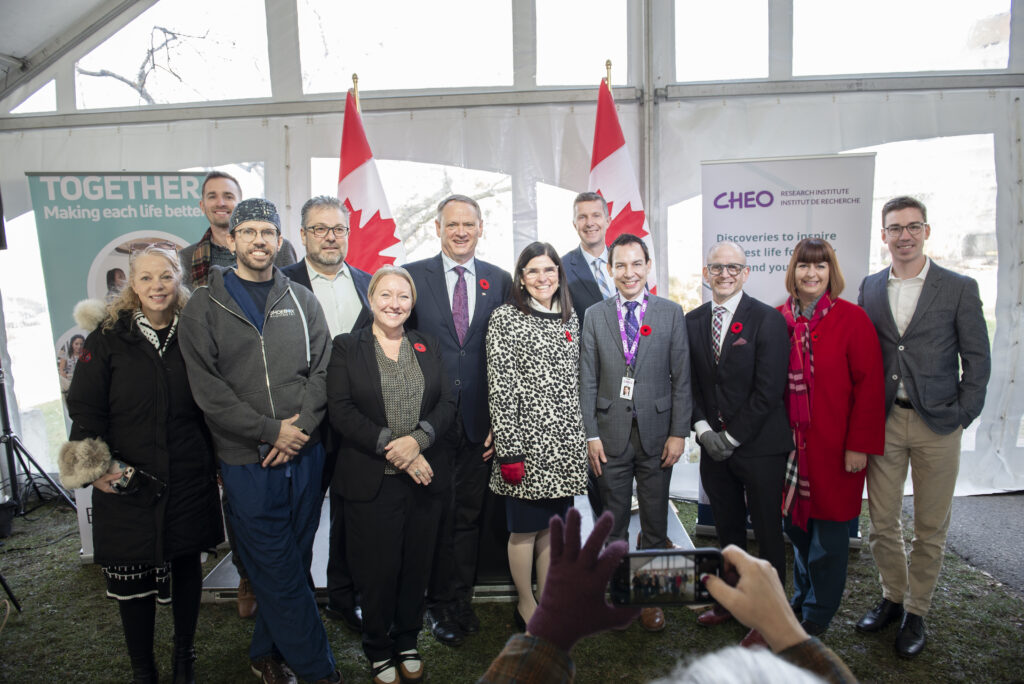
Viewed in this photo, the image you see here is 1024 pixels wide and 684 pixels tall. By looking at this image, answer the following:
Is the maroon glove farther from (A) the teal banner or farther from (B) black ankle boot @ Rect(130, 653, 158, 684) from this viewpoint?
(A) the teal banner

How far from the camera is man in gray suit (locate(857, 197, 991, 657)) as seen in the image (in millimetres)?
2490

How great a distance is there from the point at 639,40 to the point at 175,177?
3.49 meters

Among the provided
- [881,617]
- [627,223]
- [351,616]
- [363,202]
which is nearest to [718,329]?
[881,617]

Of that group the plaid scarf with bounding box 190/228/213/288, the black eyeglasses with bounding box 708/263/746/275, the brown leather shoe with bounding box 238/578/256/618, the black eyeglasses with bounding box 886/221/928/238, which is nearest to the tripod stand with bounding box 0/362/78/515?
the brown leather shoe with bounding box 238/578/256/618

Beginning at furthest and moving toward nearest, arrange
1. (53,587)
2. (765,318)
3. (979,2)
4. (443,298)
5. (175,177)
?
(979,2), (175,177), (53,587), (443,298), (765,318)

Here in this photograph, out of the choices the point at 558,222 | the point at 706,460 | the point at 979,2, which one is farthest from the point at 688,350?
the point at 979,2

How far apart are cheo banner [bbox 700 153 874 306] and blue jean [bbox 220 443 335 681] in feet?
8.68

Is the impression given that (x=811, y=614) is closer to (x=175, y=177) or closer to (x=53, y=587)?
(x=53, y=587)

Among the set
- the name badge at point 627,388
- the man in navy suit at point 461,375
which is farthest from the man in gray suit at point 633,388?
the man in navy suit at point 461,375

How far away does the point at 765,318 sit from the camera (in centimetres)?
252

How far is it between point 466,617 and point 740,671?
244cm

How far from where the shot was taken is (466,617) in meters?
2.74

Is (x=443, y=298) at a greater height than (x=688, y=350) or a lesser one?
greater

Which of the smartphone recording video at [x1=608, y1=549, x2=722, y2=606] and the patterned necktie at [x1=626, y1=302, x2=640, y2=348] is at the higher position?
the patterned necktie at [x1=626, y1=302, x2=640, y2=348]
